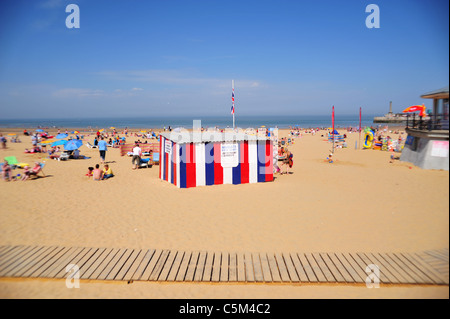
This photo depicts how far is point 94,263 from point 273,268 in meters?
2.91

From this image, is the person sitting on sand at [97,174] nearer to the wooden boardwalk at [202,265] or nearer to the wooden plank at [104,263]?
the wooden boardwalk at [202,265]

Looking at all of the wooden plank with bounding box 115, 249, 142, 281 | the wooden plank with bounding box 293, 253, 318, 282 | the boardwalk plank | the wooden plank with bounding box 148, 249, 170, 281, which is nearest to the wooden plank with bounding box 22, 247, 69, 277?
the wooden plank with bounding box 115, 249, 142, 281

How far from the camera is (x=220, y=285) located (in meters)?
4.29

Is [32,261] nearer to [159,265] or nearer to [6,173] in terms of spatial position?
[159,265]

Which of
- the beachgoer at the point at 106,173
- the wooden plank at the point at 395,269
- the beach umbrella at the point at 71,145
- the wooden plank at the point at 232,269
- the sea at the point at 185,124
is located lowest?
the wooden plank at the point at 232,269

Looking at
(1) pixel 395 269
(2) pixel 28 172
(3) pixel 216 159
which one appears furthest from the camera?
(2) pixel 28 172

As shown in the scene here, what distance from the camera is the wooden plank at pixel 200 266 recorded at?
4.42 m

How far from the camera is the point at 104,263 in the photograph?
4.84m

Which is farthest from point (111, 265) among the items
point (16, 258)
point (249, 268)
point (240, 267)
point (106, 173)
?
point (106, 173)

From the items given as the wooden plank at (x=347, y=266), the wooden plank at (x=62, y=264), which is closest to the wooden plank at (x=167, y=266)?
the wooden plank at (x=62, y=264)

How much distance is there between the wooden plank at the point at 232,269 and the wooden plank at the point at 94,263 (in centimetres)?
208

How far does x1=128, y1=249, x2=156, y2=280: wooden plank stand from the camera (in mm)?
4458

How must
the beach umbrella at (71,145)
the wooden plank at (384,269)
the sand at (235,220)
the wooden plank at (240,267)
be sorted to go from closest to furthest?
the sand at (235,220) < the wooden plank at (384,269) < the wooden plank at (240,267) < the beach umbrella at (71,145)
